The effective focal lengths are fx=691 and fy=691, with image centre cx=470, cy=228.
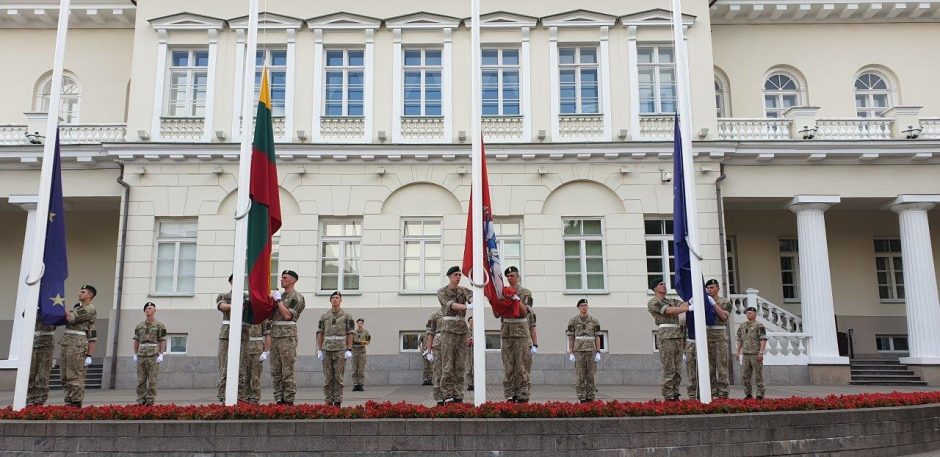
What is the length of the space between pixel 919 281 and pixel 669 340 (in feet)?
36.7

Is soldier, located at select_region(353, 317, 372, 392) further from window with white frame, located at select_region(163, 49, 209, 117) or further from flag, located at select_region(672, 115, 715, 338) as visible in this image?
flag, located at select_region(672, 115, 715, 338)

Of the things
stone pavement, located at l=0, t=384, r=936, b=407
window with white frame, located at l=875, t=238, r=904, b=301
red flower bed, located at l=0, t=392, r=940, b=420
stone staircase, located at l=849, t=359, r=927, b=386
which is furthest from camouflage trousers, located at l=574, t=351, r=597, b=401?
window with white frame, located at l=875, t=238, r=904, b=301

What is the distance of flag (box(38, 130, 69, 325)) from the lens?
34.6 ft

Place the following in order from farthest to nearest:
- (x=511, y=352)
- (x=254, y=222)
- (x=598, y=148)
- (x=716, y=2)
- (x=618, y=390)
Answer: (x=716, y=2) → (x=598, y=148) → (x=618, y=390) → (x=511, y=352) → (x=254, y=222)

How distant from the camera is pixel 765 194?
781 inches

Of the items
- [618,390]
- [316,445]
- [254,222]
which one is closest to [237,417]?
[316,445]

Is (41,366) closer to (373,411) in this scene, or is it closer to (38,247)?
(38,247)

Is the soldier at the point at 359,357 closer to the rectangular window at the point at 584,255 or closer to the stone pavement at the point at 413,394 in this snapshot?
the stone pavement at the point at 413,394

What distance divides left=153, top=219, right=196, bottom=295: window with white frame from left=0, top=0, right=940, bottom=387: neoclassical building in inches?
2.3

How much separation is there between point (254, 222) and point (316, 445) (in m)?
3.58

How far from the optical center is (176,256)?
19.4m

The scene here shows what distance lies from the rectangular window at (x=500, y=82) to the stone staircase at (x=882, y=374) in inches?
478

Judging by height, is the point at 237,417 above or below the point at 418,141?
below

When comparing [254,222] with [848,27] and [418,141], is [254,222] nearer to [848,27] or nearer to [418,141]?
[418,141]
